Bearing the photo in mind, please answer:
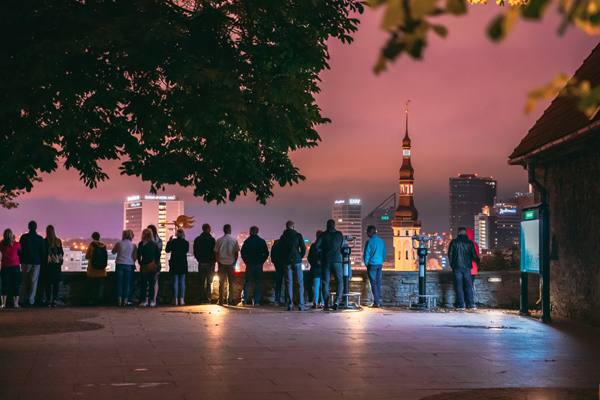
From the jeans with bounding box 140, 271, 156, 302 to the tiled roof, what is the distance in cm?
812

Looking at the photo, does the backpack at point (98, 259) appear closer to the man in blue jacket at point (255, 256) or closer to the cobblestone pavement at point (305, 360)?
the man in blue jacket at point (255, 256)

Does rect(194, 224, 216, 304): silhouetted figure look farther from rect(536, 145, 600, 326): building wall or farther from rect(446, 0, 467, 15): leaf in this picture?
rect(446, 0, 467, 15): leaf

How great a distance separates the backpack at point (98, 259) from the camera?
52.8 feet

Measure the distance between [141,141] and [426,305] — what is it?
23.6ft

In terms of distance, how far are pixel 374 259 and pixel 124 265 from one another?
5.43 metres

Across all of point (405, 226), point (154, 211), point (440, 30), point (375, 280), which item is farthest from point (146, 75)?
point (405, 226)

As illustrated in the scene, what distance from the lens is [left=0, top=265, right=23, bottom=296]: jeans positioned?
15.5 metres

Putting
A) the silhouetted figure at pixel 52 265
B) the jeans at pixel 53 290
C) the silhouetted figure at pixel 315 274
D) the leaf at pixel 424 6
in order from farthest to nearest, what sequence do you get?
the jeans at pixel 53 290
the silhouetted figure at pixel 52 265
the silhouetted figure at pixel 315 274
the leaf at pixel 424 6

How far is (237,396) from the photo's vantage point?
6.05 meters

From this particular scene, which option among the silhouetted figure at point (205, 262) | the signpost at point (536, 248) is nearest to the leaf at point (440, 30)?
the signpost at point (536, 248)

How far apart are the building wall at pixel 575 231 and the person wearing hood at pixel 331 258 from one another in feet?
13.8

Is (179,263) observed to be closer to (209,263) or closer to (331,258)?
(209,263)

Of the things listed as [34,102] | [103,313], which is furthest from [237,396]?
[103,313]

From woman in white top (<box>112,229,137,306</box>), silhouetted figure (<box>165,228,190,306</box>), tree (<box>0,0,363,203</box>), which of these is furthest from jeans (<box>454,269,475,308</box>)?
woman in white top (<box>112,229,137,306</box>)
